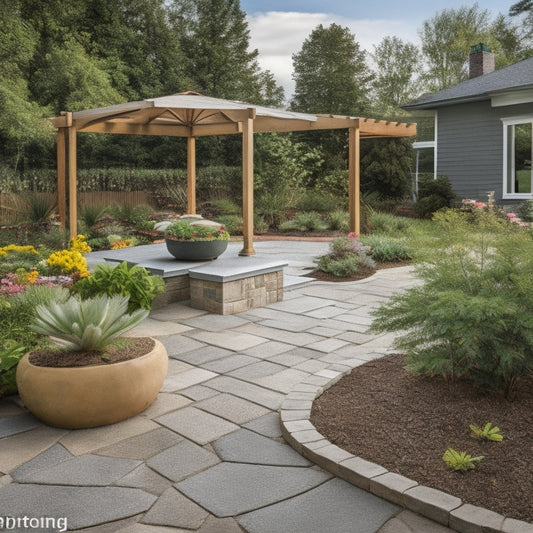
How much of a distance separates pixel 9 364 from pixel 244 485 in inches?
68.6

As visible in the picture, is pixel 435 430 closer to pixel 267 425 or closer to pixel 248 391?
pixel 267 425

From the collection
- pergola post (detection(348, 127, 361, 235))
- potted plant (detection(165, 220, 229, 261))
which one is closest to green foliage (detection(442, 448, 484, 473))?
potted plant (detection(165, 220, 229, 261))

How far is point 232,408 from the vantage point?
130 inches

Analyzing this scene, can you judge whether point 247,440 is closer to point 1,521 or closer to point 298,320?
point 1,521

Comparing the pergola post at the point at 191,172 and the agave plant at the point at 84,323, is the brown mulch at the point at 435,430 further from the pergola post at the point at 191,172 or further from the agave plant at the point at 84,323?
the pergola post at the point at 191,172

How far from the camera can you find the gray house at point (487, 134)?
42.6 feet

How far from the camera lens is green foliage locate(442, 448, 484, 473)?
241 cm

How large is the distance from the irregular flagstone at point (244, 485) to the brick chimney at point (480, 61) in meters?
16.0

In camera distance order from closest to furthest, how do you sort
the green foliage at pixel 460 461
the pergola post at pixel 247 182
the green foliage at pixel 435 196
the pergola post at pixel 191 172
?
the green foliage at pixel 460 461 → the pergola post at pixel 247 182 → the pergola post at pixel 191 172 → the green foliage at pixel 435 196

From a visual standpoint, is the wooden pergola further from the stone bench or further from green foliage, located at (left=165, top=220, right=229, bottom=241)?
the stone bench

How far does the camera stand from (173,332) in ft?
16.2

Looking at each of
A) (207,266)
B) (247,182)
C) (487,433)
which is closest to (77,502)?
(487,433)

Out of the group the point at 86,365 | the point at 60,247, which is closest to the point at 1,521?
the point at 86,365

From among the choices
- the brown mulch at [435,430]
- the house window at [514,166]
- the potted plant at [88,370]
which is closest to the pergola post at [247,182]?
the brown mulch at [435,430]
